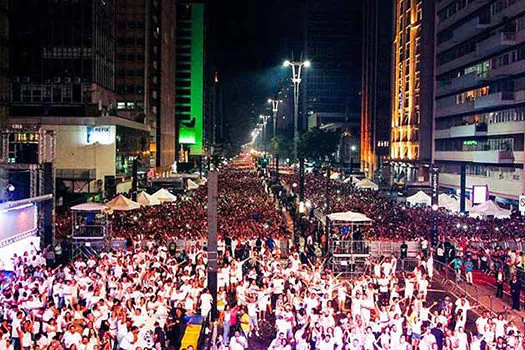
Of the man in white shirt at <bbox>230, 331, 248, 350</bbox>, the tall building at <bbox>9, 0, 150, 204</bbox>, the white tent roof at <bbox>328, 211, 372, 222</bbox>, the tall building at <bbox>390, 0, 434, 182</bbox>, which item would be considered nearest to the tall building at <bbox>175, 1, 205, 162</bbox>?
the tall building at <bbox>390, 0, 434, 182</bbox>

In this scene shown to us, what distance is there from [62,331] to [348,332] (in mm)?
6292

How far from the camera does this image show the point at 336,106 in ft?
599

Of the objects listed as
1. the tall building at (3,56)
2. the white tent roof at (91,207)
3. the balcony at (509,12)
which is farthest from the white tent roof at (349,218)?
the balcony at (509,12)

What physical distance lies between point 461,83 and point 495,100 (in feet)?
36.2

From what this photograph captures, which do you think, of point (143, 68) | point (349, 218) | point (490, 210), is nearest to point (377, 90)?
point (143, 68)

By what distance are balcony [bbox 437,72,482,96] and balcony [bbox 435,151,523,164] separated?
20.5 feet

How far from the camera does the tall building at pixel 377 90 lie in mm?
110188

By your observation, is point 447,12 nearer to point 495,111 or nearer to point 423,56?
point 423,56

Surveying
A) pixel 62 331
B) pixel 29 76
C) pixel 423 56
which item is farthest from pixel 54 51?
pixel 62 331

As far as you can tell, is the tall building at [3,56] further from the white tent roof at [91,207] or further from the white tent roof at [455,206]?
the white tent roof at [455,206]

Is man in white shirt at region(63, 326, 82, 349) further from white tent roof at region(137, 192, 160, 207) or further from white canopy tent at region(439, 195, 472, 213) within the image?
white canopy tent at region(439, 195, 472, 213)

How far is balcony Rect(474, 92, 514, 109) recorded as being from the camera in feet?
171

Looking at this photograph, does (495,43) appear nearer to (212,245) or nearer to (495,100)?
(495,100)

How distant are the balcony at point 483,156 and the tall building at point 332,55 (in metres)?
108
